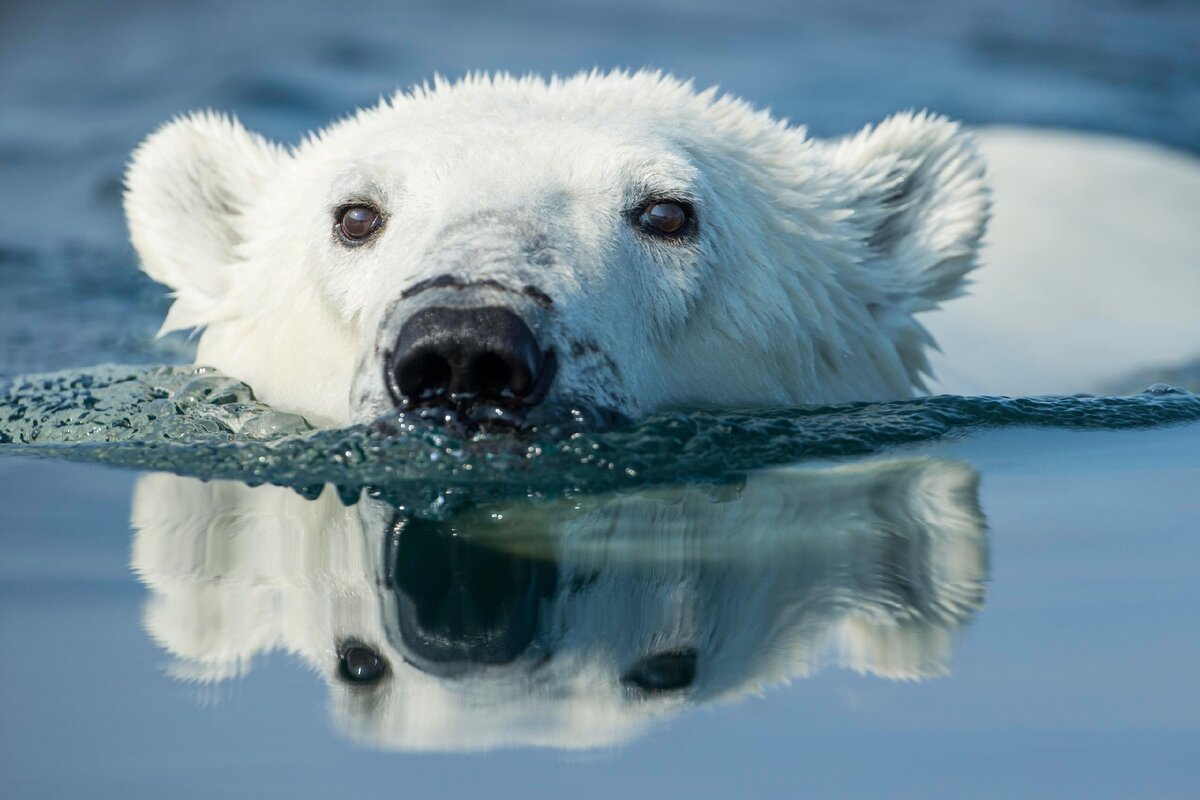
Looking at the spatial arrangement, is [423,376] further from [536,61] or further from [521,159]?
[536,61]

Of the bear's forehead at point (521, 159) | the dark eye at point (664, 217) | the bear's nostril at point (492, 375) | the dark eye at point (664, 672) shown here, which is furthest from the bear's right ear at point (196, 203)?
the dark eye at point (664, 672)

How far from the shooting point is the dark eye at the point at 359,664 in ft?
8.50

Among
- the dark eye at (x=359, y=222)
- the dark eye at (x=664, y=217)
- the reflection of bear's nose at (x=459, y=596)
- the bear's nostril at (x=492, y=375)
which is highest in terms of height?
the dark eye at (x=359, y=222)

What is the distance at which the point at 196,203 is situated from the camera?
5.51m

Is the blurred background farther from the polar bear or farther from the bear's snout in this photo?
the bear's snout

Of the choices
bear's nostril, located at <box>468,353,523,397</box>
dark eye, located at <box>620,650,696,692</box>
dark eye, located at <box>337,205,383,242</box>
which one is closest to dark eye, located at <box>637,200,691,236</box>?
dark eye, located at <box>337,205,383,242</box>

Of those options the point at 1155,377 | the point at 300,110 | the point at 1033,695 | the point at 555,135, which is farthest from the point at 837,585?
the point at 300,110

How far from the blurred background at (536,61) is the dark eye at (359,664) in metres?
8.21

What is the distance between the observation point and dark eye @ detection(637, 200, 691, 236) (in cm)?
443

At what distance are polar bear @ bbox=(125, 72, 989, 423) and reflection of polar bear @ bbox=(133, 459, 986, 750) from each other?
1.32 feet

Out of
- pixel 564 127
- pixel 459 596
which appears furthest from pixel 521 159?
pixel 459 596

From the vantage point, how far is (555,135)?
4.49m

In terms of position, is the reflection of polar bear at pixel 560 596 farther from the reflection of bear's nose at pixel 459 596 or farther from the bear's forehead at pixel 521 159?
the bear's forehead at pixel 521 159

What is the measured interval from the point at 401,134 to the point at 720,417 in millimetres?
1242
